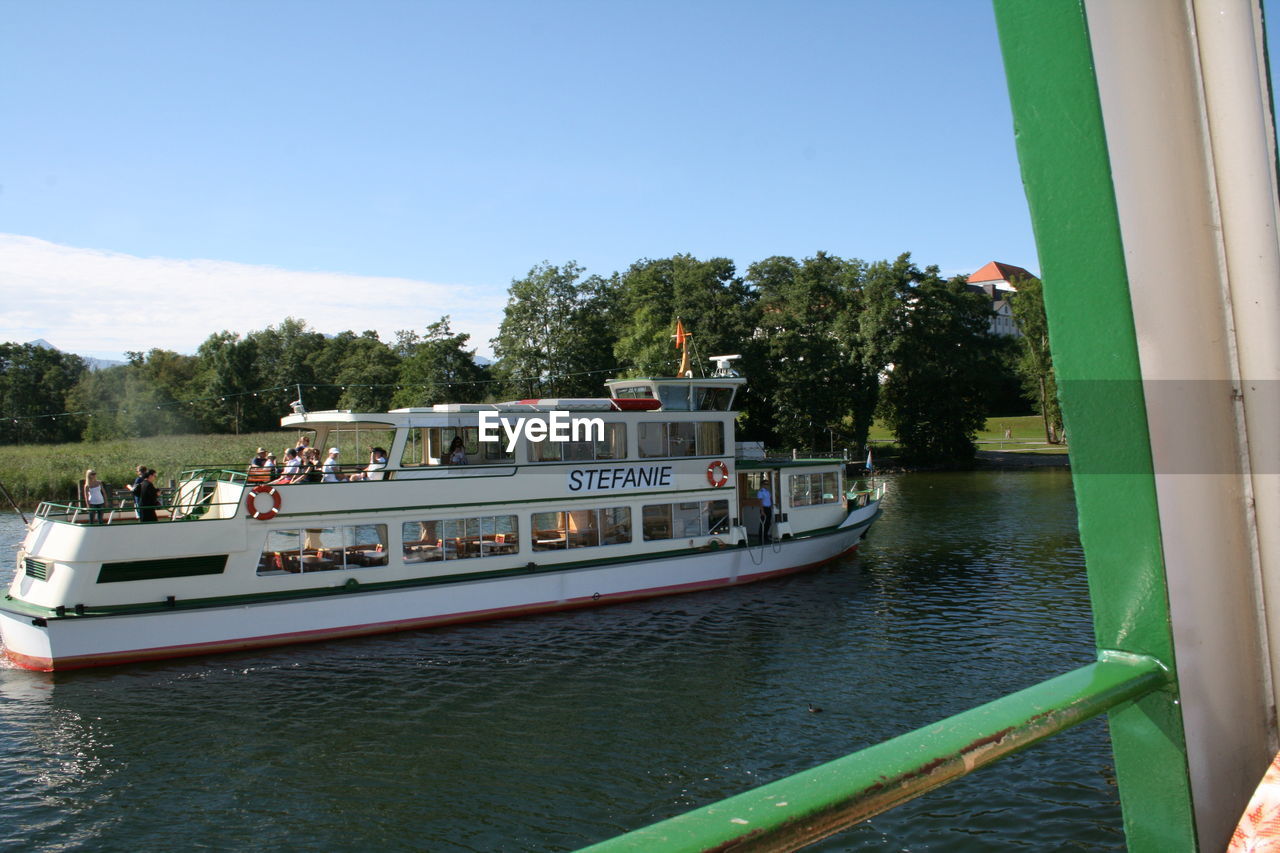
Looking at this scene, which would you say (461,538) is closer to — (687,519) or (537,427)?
(537,427)

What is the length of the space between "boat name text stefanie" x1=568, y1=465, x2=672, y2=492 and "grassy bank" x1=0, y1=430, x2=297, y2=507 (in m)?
21.3

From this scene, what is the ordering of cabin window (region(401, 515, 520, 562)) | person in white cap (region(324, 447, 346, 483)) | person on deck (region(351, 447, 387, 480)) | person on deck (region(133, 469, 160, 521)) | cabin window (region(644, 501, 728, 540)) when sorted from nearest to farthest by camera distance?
person on deck (region(133, 469, 160, 521)) → person in white cap (region(324, 447, 346, 483)) → person on deck (region(351, 447, 387, 480)) → cabin window (region(401, 515, 520, 562)) → cabin window (region(644, 501, 728, 540))

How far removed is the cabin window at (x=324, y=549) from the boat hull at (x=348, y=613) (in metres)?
0.63

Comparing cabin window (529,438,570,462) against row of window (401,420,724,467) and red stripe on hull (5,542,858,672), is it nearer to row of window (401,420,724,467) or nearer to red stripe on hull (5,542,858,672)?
row of window (401,420,724,467)

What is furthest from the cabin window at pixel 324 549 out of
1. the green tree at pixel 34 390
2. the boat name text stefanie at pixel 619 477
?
the green tree at pixel 34 390

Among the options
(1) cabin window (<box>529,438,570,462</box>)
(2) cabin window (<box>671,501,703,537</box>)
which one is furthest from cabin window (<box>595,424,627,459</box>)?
(2) cabin window (<box>671,501,703,537</box>)

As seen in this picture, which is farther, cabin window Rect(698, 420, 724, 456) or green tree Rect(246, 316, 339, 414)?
green tree Rect(246, 316, 339, 414)

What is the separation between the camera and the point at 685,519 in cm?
2148

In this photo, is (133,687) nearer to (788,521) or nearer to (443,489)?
(443,489)

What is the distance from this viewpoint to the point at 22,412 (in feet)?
232

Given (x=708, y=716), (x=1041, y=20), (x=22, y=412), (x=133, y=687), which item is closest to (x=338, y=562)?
(x=133, y=687)

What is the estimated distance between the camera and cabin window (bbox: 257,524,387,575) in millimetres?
16766

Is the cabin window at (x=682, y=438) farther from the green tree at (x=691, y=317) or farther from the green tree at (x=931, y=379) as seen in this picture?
the green tree at (x=931, y=379)

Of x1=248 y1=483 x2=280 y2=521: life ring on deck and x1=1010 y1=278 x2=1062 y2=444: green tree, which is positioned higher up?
x1=1010 y1=278 x2=1062 y2=444: green tree
